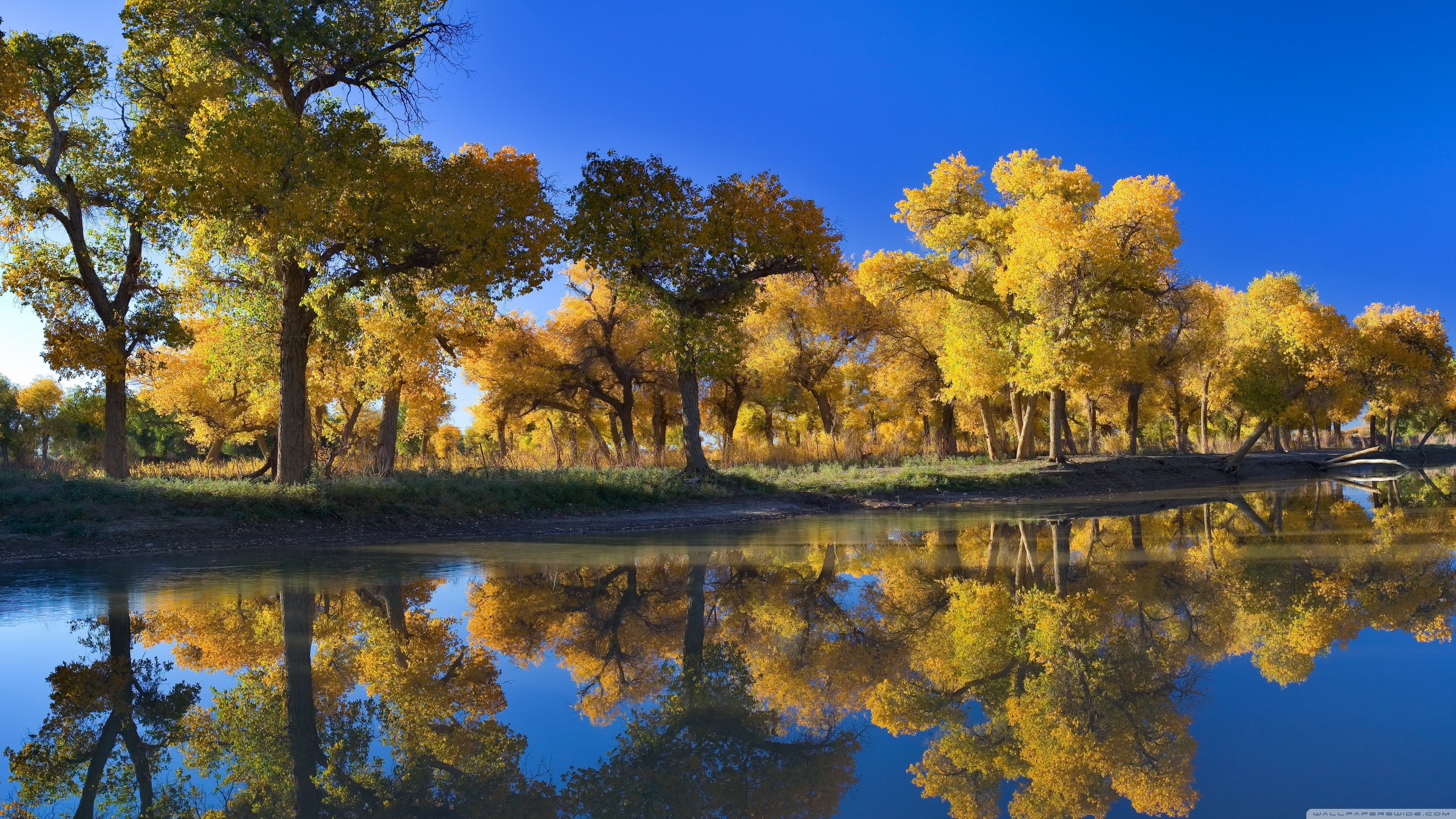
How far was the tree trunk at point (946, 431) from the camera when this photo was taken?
36.3 metres

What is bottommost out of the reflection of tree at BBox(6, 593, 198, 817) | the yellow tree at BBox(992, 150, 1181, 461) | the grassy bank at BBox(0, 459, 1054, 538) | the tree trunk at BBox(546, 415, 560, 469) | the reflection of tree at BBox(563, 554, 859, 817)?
the reflection of tree at BBox(563, 554, 859, 817)

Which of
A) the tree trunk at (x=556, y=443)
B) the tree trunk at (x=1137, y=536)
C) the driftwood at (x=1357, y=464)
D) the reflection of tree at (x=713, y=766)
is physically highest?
the tree trunk at (x=556, y=443)

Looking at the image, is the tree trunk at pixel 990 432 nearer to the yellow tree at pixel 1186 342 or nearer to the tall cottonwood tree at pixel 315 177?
the yellow tree at pixel 1186 342

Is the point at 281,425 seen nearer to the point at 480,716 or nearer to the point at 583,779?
the point at 480,716

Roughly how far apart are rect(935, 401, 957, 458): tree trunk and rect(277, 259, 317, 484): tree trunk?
2605cm

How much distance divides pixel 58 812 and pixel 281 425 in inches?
580

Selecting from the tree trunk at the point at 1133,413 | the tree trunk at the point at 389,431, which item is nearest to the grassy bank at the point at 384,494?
the tree trunk at the point at 389,431

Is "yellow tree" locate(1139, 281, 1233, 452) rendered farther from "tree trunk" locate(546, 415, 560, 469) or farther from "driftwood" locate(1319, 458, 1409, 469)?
"tree trunk" locate(546, 415, 560, 469)

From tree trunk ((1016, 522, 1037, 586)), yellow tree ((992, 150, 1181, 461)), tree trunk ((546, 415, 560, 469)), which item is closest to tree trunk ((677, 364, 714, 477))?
tree trunk ((546, 415, 560, 469))

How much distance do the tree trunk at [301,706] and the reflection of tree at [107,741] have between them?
0.45m

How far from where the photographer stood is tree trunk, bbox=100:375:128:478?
18.6 meters

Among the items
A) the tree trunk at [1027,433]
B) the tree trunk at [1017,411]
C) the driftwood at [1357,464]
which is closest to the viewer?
the tree trunk at [1027,433]

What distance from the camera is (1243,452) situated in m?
30.0

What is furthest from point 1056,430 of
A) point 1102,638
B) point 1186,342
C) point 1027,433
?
point 1102,638
